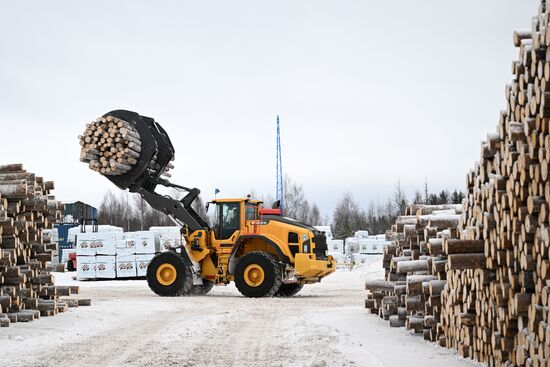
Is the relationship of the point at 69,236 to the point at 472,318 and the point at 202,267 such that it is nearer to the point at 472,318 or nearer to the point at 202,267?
the point at 202,267

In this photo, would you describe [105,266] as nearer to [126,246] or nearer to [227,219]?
[126,246]

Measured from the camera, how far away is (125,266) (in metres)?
35.2

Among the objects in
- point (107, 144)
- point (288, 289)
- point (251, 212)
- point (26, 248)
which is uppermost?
point (107, 144)

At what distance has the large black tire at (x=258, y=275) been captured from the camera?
76.9 feet

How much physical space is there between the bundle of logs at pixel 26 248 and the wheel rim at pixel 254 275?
20.6ft

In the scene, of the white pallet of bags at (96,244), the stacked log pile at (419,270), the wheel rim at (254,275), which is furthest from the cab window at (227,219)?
the white pallet of bags at (96,244)

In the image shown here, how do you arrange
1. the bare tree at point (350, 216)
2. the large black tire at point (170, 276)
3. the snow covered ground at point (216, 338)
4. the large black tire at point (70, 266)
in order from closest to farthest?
the snow covered ground at point (216, 338)
the large black tire at point (170, 276)
the large black tire at point (70, 266)
the bare tree at point (350, 216)

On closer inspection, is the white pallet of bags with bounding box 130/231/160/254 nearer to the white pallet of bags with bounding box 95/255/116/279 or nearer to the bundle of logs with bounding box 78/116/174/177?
the white pallet of bags with bounding box 95/255/116/279

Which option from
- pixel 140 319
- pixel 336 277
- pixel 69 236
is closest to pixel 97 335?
pixel 140 319

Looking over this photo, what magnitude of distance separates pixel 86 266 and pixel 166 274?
11.7m

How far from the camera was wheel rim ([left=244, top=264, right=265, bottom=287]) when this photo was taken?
23.7 meters

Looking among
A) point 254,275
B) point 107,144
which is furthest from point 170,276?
point 107,144

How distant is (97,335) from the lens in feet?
45.9

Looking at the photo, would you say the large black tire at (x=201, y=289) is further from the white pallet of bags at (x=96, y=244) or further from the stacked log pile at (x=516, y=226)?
the stacked log pile at (x=516, y=226)
